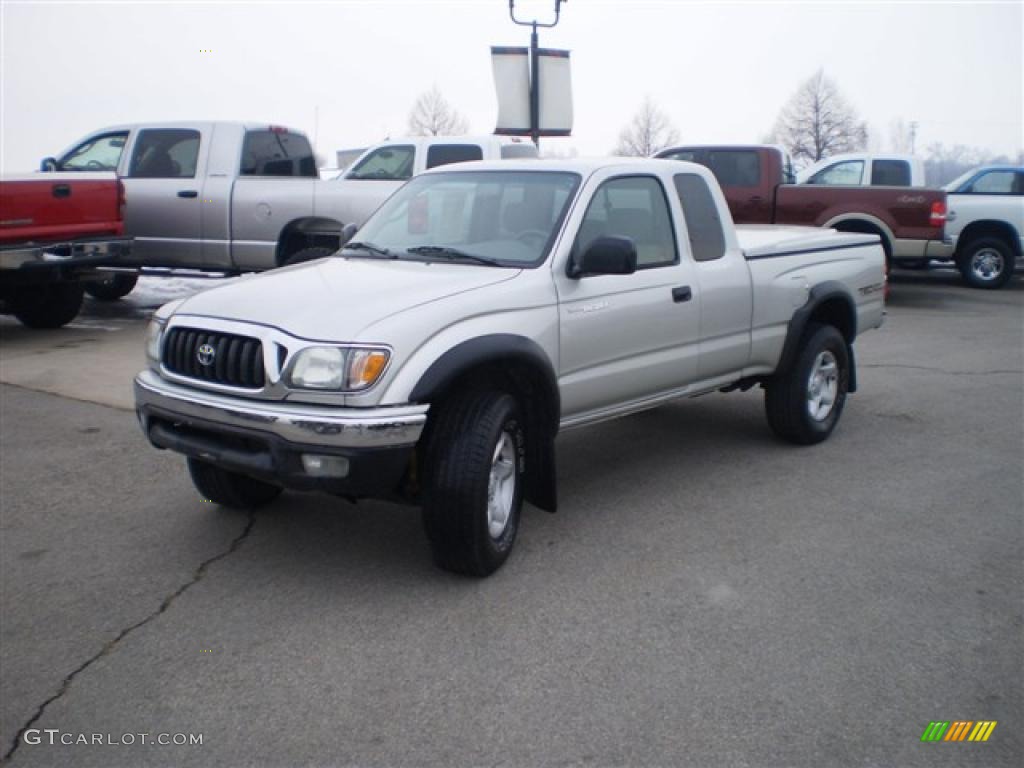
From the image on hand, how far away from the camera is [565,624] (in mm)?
4125

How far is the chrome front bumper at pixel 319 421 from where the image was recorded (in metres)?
4.06

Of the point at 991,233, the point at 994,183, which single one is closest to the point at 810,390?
the point at 991,233

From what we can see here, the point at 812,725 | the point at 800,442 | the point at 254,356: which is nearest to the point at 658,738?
the point at 812,725

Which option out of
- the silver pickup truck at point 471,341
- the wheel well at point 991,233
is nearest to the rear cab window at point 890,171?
the wheel well at point 991,233

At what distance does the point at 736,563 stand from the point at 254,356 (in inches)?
92.2

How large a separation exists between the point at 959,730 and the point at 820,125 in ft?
142

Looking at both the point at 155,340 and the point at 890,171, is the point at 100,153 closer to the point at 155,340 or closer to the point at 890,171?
the point at 155,340

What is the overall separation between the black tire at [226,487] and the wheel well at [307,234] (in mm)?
6684

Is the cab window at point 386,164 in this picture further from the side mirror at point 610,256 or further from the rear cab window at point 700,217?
the side mirror at point 610,256

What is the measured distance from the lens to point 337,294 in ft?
14.9

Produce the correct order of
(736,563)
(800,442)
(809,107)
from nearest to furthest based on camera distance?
(736,563), (800,442), (809,107)

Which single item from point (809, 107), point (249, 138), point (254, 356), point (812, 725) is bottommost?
point (812, 725)

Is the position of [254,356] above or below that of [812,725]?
above

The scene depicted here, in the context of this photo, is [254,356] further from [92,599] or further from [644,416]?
[644,416]
